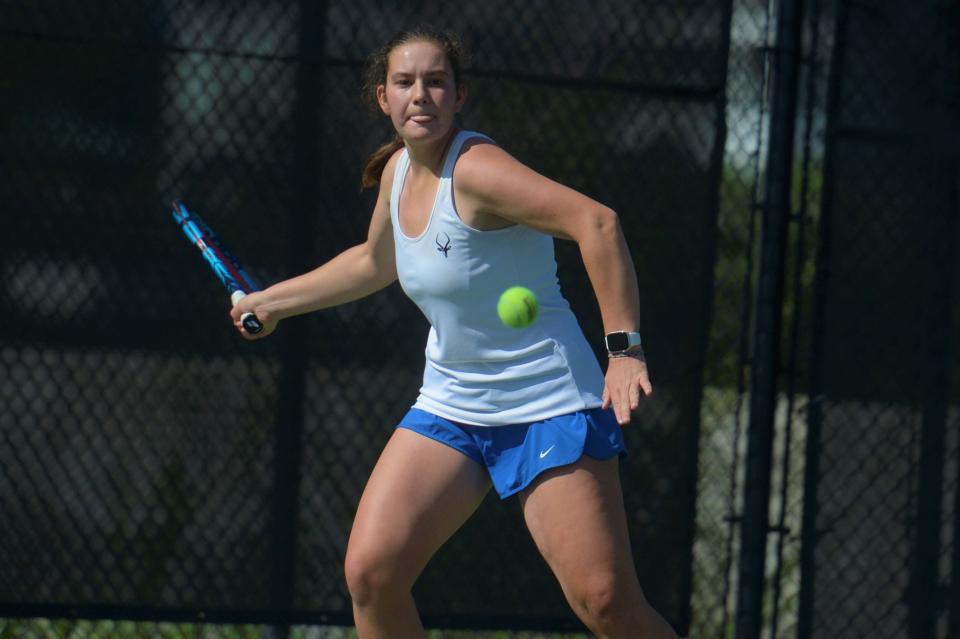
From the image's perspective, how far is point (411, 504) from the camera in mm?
2914

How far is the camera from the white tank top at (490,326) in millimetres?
2916

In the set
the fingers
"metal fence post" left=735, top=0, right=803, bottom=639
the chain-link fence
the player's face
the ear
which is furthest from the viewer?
"metal fence post" left=735, top=0, right=803, bottom=639

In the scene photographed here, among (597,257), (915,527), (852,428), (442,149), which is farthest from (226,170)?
(915,527)

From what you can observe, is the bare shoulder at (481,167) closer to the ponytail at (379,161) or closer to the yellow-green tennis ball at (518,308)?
the yellow-green tennis ball at (518,308)

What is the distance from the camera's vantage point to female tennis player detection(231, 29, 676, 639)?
2848 mm

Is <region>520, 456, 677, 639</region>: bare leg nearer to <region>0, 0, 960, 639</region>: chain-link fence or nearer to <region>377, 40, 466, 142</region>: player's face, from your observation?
<region>377, 40, 466, 142</region>: player's face

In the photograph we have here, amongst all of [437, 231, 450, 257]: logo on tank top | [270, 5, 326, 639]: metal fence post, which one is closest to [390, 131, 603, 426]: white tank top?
[437, 231, 450, 257]: logo on tank top

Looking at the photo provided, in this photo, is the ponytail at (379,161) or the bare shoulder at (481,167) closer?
the bare shoulder at (481,167)

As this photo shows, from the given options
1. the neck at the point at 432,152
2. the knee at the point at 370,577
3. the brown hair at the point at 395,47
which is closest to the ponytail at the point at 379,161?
the brown hair at the point at 395,47

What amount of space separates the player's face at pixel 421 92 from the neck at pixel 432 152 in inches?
0.9

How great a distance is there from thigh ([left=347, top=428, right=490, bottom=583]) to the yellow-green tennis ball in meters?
0.33

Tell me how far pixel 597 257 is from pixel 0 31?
195 cm

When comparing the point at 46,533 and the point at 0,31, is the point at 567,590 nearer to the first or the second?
the point at 46,533

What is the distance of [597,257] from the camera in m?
2.77
